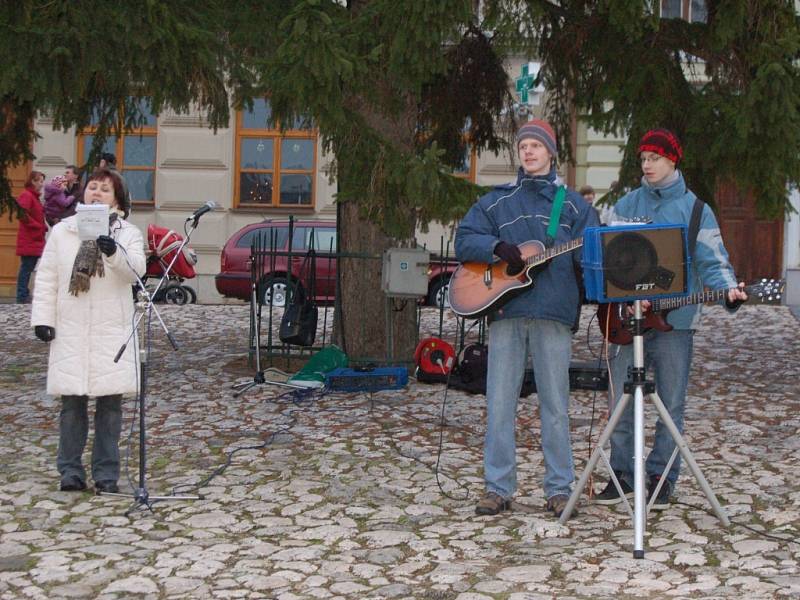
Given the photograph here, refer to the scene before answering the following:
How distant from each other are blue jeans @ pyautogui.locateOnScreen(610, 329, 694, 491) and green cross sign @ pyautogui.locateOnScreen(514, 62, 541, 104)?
614 centimetres

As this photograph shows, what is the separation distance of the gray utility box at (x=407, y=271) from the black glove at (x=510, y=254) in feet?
14.2

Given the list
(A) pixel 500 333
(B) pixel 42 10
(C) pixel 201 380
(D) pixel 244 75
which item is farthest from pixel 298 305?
(A) pixel 500 333

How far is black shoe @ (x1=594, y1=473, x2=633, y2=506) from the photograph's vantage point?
655cm

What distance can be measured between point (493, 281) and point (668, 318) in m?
0.86

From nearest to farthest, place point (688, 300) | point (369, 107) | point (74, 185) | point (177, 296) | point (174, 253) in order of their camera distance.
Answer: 1. point (688, 300)
2. point (174, 253)
3. point (369, 107)
4. point (74, 185)
5. point (177, 296)

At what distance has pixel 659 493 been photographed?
6496 millimetres

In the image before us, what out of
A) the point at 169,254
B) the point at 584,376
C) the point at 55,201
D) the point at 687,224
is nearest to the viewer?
the point at 687,224

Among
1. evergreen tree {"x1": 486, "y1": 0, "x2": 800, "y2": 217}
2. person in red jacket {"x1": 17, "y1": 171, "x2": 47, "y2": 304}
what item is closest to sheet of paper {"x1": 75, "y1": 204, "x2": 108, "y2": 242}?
evergreen tree {"x1": 486, "y1": 0, "x2": 800, "y2": 217}

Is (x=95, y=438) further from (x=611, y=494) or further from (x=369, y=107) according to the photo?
(x=369, y=107)

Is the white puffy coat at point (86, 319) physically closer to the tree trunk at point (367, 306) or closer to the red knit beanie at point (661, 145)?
the red knit beanie at point (661, 145)

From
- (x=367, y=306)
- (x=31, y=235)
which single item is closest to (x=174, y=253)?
(x=367, y=306)

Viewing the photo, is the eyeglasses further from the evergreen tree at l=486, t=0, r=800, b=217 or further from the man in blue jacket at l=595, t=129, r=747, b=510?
the evergreen tree at l=486, t=0, r=800, b=217

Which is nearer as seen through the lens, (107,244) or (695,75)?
(107,244)

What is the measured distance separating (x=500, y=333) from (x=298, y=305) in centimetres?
532
